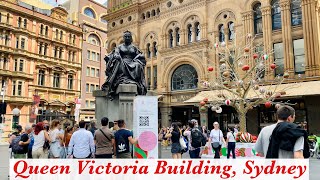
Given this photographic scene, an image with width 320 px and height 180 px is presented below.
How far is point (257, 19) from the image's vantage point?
82.6ft

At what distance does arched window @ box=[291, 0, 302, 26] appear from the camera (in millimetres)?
22656

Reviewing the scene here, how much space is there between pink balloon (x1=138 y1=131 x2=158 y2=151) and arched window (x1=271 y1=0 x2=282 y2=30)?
66.1 ft

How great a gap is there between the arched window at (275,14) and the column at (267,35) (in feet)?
1.69

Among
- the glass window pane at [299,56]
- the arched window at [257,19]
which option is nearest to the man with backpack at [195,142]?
the glass window pane at [299,56]

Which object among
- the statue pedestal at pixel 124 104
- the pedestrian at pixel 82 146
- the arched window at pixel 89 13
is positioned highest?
the arched window at pixel 89 13

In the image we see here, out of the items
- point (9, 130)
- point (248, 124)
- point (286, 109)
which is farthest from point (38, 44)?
point (286, 109)

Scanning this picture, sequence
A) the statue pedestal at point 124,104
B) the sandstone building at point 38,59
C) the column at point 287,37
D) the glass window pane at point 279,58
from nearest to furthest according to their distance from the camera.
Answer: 1. the statue pedestal at point 124,104
2. the column at point 287,37
3. the glass window pane at point 279,58
4. the sandstone building at point 38,59

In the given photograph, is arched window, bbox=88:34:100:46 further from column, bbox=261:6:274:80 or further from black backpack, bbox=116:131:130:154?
black backpack, bbox=116:131:130:154

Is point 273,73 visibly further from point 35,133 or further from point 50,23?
point 50,23

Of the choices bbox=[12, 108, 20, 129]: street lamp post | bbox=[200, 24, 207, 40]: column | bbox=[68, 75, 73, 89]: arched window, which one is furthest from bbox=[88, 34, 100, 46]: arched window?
bbox=[200, 24, 207, 40]: column

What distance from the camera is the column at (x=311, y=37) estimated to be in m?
21.3

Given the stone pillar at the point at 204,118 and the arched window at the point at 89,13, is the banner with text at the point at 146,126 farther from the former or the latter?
the arched window at the point at 89,13

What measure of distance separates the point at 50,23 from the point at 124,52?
40.4m

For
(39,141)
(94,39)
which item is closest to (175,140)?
(39,141)
